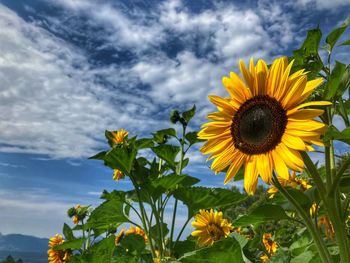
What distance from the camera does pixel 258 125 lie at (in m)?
1.76

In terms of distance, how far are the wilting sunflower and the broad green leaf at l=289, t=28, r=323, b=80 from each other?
30 cm

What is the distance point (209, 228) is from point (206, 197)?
93 cm

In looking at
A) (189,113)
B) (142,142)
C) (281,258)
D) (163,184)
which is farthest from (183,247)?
(281,258)

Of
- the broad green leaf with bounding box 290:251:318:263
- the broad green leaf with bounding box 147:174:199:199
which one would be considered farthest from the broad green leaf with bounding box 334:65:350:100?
the broad green leaf with bounding box 147:174:199:199

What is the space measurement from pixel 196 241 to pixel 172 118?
1085 mm

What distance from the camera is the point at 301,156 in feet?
4.95

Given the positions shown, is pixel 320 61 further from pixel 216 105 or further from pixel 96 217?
pixel 96 217

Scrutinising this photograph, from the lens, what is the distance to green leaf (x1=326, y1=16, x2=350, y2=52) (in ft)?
7.07

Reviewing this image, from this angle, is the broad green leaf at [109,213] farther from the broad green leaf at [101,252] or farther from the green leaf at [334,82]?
the green leaf at [334,82]

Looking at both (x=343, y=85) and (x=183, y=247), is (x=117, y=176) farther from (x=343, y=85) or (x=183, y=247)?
(x=343, y=85)

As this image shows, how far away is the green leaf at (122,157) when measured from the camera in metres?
2.79

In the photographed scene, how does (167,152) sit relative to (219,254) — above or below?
above

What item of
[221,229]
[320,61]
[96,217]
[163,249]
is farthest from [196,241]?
[320,61]

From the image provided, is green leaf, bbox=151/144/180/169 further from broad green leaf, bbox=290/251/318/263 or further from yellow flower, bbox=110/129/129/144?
broad green leaf, bbox=290/251/318/263
